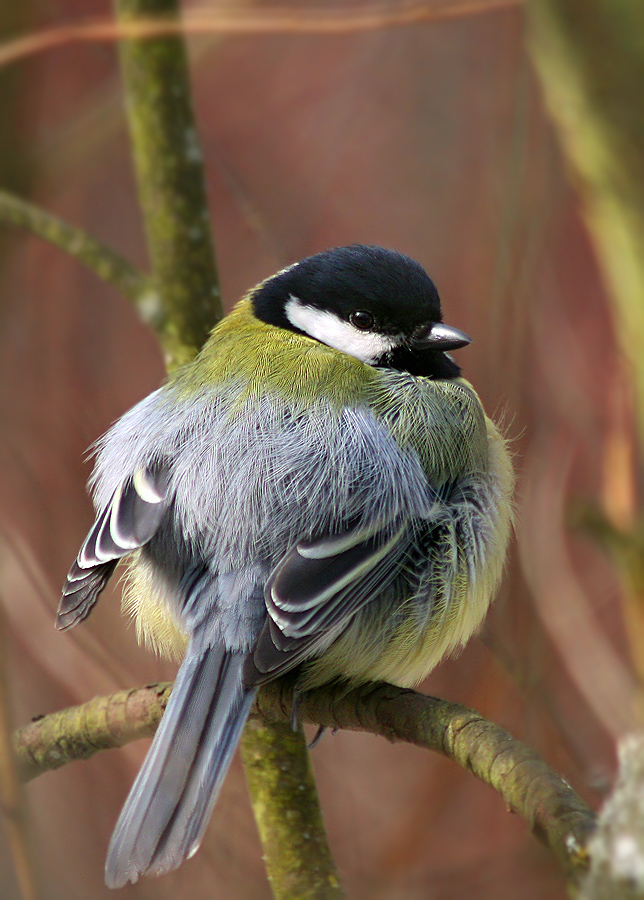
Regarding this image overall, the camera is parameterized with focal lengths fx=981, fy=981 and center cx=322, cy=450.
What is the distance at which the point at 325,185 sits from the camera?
4.57 meters

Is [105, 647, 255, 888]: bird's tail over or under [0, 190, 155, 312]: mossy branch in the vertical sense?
under

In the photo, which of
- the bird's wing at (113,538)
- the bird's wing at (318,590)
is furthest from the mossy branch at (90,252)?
the bird's wing at (318,590)

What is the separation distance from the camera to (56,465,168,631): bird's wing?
6.38 feet

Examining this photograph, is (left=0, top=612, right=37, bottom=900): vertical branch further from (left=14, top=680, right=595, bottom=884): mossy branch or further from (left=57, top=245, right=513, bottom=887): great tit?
(left=14, top=680, right=595, bottom=884): mossy branch

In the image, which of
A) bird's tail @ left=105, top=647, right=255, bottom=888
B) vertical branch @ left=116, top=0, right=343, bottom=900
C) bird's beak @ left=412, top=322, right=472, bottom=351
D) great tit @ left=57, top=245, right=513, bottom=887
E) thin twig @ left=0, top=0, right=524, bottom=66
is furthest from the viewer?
vertical branch @ left=116, top=0, right=343, bottom=900

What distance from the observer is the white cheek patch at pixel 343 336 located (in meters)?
2.36

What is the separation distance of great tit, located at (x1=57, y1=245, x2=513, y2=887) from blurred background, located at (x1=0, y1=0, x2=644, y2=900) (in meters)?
0.25

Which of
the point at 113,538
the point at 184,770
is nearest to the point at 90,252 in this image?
the point at 113,538

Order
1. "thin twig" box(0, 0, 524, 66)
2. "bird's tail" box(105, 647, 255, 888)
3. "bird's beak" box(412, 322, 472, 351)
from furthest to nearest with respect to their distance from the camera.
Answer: "bird's beak" box(412, 322, 472, 351)
"thin twig" box(0, 0, 524, 66)
"bird's tail" box(105, 647, 255, 888)

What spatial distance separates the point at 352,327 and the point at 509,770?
1.26 metres

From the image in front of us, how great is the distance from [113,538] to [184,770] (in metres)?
0.51

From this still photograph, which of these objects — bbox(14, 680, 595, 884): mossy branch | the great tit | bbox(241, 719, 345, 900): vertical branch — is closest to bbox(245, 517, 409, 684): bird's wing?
the great tit

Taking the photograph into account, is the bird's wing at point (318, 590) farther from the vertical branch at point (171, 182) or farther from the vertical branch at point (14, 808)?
the vertical branch at point (171, 182)

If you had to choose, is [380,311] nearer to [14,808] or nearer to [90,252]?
[90,252]
